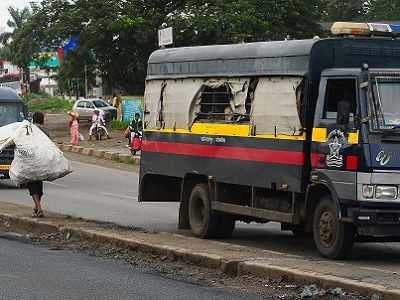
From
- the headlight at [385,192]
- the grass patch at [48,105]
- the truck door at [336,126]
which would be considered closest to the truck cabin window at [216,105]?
the truck door at [336,126]

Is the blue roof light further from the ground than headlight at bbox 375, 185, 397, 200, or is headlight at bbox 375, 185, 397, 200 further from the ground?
the blue roof light

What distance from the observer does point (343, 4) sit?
8081 centimetres

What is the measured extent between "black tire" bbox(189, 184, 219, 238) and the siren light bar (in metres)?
3.20

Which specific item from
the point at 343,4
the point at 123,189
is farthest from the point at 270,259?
the point at 343,4

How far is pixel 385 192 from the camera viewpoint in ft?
32.5

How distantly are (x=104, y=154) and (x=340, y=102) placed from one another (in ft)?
78.2

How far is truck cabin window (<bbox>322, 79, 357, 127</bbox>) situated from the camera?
398 inches

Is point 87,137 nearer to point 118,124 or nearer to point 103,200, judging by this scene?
point 118,124

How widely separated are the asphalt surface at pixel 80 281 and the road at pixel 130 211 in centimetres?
211

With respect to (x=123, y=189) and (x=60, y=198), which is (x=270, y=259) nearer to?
(x=60, y=198)

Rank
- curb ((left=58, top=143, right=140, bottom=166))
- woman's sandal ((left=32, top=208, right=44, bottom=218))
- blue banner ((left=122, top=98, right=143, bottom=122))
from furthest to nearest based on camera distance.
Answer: blue banner ((left=122, top=98, right=143, bottom=122)), curb ((left=58, top=143, right=140, bottom=166)), woman's sandal ((left=32, top=208, right=44, bottom=218))

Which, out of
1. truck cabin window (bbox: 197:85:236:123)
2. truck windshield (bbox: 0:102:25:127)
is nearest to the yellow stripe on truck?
truck cabin window (bbox: 197:85:236:123)

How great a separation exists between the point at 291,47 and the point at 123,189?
1212 cm

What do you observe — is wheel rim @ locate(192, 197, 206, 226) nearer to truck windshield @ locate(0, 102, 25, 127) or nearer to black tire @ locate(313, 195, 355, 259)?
black tire @ locate(313, 195, 355, 259)
